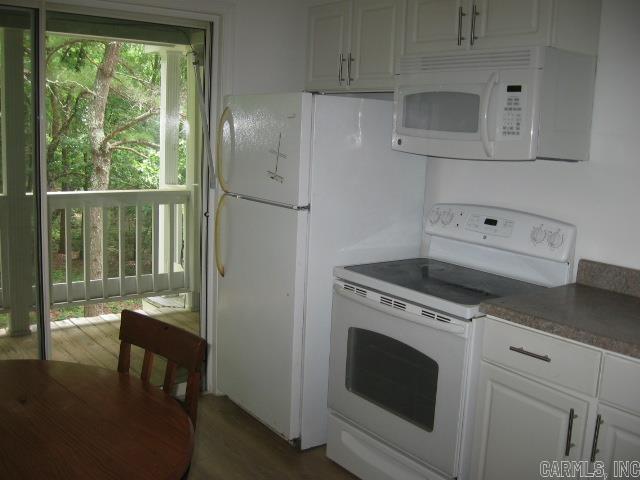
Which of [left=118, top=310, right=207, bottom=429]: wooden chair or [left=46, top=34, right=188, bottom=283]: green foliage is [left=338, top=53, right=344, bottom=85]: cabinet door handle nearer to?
[left=46, top=34, right=188, bottom=283]: green foliage

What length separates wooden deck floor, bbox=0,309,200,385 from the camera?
333 centimetres

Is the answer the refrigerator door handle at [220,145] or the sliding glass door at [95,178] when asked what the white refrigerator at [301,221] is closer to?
the refrigerator door handle at [220,145]

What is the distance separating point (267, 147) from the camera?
2975 millimetres

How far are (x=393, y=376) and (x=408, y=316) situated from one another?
0.96ft

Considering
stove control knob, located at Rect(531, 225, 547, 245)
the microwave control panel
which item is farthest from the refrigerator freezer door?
stove control knob, located at Rect(531, 225, 547, 245)

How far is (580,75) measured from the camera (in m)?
2.37

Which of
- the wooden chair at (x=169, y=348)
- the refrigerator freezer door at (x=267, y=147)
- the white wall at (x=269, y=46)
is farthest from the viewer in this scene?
the white wall at (x=269, y=46)

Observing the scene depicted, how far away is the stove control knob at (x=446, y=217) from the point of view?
2.99 m

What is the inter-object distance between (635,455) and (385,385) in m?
1.00

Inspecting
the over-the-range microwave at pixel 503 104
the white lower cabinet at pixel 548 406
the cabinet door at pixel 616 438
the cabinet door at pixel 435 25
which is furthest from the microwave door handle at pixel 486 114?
the cabinet door at pixel 616 438

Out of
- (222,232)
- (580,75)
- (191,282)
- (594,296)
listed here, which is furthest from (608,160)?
Answer: (191,282)

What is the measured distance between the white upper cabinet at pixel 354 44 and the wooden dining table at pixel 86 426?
72.0 inches

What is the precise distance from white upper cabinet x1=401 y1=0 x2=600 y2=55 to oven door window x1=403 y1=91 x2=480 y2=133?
19cm

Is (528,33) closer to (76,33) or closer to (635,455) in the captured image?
(635,455)
